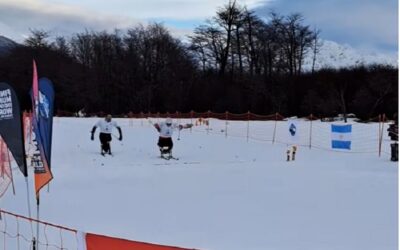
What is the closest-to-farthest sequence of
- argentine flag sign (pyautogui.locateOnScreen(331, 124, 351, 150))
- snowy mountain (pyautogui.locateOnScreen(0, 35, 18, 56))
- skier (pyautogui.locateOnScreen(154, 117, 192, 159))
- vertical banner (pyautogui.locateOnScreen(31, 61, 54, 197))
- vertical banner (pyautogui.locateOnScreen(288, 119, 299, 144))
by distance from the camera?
vertical banner (pyautogui.locateOnScreen(31, 61, 54, 197)), skier (pyautogui.locateOnScreen(154, 117, 192, 159)), argentine flag sign (pyautogui.locateOnScreen(331, 124, 351, 150)), vertical banner (pyautogui.locateOnScreen(288, 119, 299, 144)), snowy mountain (pyautogui.locateOnScreen(0, 35, 18, 56))

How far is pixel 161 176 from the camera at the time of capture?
1417 centimetres

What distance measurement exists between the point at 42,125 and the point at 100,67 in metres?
56.9

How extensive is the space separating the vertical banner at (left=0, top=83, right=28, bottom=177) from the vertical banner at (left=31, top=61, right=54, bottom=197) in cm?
29

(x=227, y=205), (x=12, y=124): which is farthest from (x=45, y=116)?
(x=227, y=205)

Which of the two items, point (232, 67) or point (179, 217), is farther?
point (232, 67)

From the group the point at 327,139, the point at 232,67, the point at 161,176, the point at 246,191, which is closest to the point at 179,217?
the point at 246,191

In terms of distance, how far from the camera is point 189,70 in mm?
59594

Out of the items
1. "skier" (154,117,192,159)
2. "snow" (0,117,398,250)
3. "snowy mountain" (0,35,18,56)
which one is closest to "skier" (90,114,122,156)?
"skier" (154,117,192,159)

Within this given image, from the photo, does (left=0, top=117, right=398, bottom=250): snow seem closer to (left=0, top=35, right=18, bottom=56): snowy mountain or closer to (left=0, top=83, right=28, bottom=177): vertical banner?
(left=0, top=83, right=28, bottom=177): vertical banner

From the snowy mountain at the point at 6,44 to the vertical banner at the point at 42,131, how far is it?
6466 centimetres

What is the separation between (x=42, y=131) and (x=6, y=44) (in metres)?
72.1

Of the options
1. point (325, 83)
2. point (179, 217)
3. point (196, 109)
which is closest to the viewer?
point (179, 217)

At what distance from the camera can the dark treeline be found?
5350cm

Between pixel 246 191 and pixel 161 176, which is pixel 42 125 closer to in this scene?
pixel 246 191
